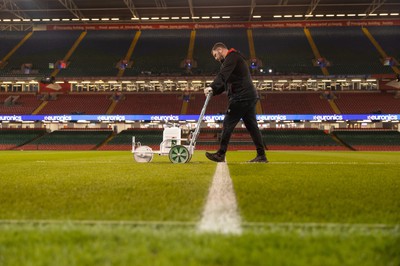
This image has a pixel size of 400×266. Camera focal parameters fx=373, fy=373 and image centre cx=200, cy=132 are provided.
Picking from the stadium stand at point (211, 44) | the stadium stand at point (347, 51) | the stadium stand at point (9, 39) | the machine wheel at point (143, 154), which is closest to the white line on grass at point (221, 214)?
the machine wheel at point (143, 154)

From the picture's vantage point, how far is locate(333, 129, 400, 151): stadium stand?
32.8 m

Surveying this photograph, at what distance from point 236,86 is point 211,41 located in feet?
131

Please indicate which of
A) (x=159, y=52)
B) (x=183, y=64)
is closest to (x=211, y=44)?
(x=183, y=64)

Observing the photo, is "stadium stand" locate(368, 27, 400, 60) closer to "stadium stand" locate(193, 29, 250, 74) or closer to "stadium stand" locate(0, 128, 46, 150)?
"stadium stand" locate(193, 29, 250, 74)

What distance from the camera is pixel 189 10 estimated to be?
42.8 metres

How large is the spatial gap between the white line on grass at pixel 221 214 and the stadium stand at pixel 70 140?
32.8m

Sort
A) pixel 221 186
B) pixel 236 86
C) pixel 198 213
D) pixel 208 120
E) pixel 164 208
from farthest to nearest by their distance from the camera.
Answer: pixel 208 120 < pixel 236 86 < pixel 221 186 < pixel 164 208 < pixel 198 213

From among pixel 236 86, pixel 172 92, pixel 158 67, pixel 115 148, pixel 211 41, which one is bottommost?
pixel 115 148

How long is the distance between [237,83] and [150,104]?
3432 centimetres

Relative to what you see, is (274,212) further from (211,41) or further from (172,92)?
(211,41)

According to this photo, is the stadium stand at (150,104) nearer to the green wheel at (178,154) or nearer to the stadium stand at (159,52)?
the stadium stand at (159,52)

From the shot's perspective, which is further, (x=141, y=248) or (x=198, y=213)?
(x=198, y=213)

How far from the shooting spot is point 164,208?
2.37 metres

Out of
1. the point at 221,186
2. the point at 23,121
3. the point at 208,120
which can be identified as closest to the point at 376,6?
the point at 208,120
